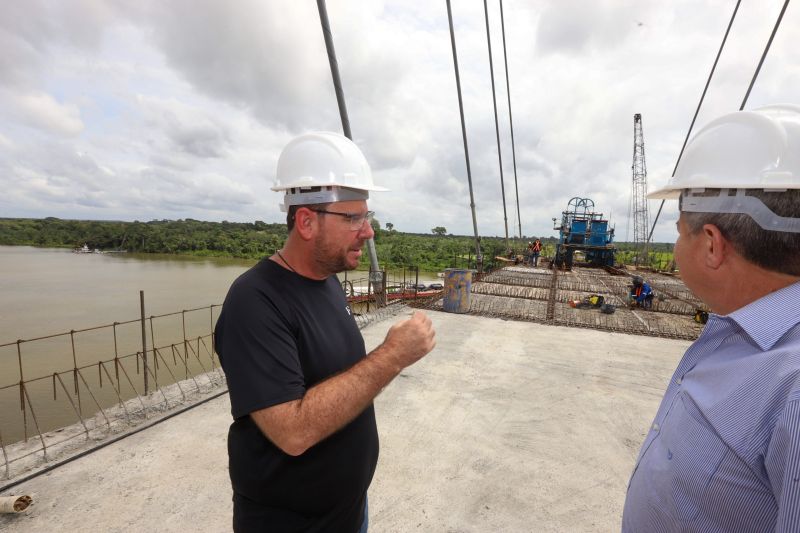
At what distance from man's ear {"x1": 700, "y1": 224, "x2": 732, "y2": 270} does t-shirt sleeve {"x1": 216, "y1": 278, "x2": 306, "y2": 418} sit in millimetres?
1255

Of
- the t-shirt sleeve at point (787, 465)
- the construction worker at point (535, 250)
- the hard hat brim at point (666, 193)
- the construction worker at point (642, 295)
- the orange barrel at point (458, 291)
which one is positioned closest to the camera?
the t-shirt sleeve at point (787, 465)

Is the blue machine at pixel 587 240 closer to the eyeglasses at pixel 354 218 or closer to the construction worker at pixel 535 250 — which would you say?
the construction worker at pixel 535 250

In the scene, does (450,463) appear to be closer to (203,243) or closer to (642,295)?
(642,295)

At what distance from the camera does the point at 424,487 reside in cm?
281

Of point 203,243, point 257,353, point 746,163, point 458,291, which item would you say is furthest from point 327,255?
point 203,243

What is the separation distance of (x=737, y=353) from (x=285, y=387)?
1.25 m

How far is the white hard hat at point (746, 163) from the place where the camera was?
95 centimetres

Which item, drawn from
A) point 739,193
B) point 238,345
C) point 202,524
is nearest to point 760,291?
point 739,193

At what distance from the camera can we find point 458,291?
8398 mm

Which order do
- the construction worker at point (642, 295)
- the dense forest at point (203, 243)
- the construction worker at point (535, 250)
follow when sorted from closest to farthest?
the construction worker at point (642, 295)
the construction worker at point (535, 250)
the dense forest at point (203, 243)

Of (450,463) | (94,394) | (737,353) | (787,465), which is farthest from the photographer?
(94,394)

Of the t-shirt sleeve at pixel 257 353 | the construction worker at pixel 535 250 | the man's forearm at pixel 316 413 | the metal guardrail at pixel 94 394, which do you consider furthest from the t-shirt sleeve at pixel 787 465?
the construction worker at pixel 535 250

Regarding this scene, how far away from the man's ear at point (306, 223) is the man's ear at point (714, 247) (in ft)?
4.22

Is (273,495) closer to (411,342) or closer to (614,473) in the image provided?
(411,342)
